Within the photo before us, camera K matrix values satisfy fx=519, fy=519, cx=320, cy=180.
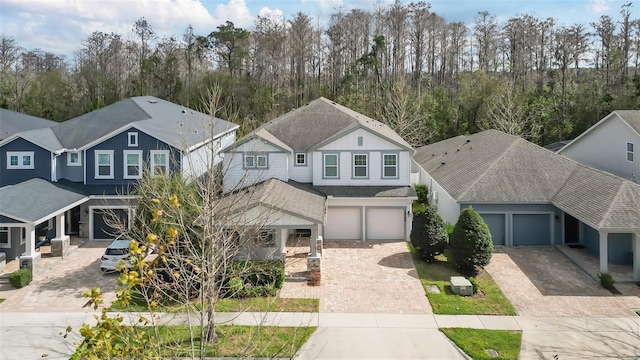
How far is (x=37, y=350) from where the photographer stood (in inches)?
570

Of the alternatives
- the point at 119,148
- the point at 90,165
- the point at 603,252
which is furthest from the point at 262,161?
the point at 603,252

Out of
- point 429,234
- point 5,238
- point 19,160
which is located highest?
point 19,160

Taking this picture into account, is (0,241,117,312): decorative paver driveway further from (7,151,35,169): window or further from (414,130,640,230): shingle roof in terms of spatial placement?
(414,130,640,230): shingle roof

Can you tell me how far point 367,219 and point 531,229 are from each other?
25.4 feet

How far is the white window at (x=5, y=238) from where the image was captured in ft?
74.5

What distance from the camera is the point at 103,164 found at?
26.8m

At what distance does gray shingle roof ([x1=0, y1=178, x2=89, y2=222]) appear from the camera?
2142 cm

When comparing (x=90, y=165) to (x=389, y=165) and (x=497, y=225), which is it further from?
(x=497, y=225)

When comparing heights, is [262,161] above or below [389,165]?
above

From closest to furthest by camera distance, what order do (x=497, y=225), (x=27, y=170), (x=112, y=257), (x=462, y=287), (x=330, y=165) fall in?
(x=462, y=287) < (x=112, y=257) < (x=497, y=225) < (x=27, y=170) < (x=330, y=165)

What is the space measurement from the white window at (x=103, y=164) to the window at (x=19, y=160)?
3.14 metres

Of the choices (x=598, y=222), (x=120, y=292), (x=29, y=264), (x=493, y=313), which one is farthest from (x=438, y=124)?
(x=120, y=292)

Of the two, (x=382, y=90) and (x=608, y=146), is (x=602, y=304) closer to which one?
(x=608, y=146)

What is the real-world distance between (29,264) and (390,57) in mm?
42634
